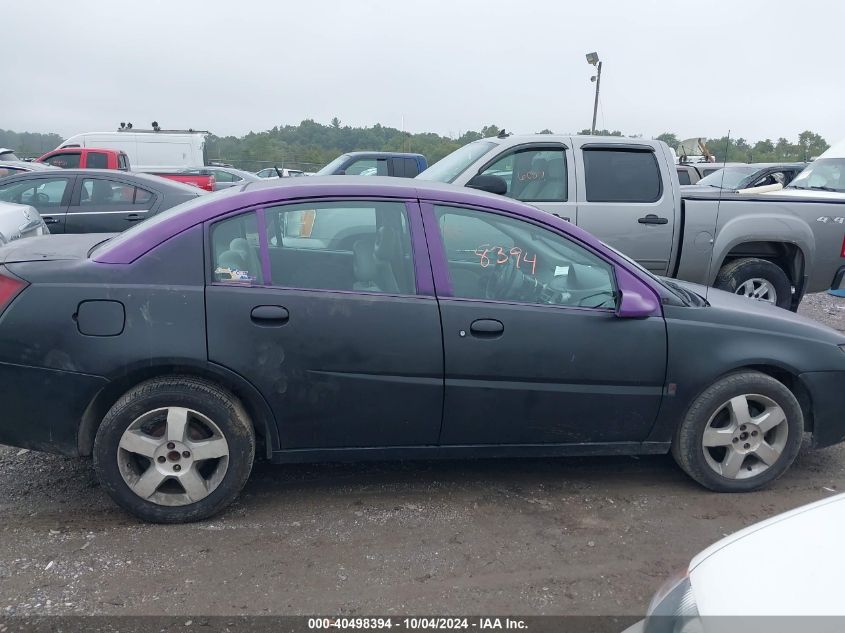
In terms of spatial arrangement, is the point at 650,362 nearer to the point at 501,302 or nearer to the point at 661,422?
the point at 661,422

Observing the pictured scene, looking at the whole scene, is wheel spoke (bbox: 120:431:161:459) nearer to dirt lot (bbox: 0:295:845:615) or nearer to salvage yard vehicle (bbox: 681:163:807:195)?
dirt lot (bbox: 0:295:845:615)

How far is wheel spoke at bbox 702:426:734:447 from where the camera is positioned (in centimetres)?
408

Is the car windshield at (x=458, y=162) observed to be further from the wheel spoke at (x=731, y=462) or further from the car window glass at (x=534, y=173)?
the wheel spoke at (x=731, y=462)

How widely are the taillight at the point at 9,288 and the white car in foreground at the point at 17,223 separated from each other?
3363mm

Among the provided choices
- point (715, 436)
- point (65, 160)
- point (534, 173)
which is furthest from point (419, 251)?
point (65, 160)

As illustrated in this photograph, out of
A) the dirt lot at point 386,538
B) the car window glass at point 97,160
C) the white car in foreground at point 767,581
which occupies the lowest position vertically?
the dirt lot at point 386,538

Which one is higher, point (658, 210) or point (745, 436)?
point (658, 210)

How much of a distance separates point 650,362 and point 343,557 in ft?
5.93

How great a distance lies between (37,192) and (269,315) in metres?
7.02

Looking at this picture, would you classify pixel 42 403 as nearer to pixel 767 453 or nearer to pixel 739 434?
pixel 739 434

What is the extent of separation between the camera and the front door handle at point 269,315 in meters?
3.62

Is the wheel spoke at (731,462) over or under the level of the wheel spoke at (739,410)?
under

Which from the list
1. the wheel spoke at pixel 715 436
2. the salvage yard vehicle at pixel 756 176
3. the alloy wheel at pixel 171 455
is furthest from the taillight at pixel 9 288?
the salvage yard vehicle at pixel 756 176

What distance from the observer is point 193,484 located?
364 centimetres
